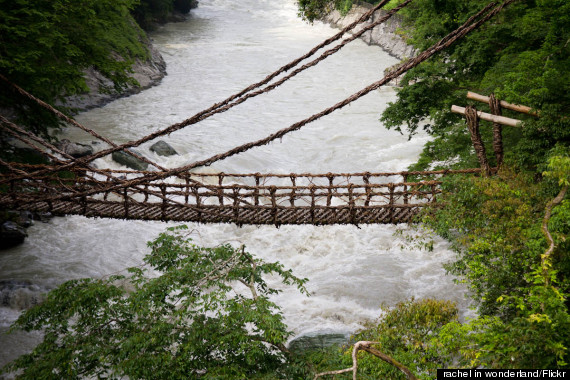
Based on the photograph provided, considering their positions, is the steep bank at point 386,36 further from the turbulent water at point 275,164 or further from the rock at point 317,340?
the rock at point 317,340

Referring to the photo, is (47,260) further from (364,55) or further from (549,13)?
(364,55)

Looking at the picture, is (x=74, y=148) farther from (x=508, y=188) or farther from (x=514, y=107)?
(x=508, y=188)

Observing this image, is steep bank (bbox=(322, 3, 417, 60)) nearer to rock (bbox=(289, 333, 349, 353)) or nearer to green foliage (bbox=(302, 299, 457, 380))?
rock (bbox=(289, 333, 349, 353))

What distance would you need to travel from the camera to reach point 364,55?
98.0 ft

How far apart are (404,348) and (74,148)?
12.1 meters

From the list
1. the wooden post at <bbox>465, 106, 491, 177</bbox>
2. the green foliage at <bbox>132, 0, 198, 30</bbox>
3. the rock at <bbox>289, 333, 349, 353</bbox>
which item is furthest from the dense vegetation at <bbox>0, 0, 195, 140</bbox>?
the green foliage at <bbox>132, 0, 198, 30</bbox>

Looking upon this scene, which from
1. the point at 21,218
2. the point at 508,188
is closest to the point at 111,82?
the point at 21,218

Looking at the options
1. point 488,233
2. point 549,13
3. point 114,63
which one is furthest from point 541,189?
point 114,63

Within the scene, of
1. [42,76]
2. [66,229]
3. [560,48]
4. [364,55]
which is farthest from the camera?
[364,55]

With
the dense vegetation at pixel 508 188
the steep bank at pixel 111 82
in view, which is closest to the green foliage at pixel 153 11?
the steep bank at pixel 111 82

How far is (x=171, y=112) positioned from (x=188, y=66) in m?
7.85

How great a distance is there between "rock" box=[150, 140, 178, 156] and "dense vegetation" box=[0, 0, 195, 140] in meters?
4.00

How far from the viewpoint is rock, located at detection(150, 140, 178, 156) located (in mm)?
16266

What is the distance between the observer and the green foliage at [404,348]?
516 centimetres
